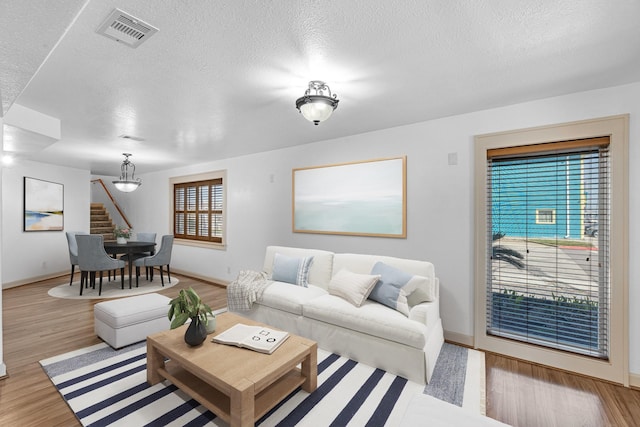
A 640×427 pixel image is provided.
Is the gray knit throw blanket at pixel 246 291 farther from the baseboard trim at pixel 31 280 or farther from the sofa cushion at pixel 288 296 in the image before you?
the baseboard trim at pixel 31 280

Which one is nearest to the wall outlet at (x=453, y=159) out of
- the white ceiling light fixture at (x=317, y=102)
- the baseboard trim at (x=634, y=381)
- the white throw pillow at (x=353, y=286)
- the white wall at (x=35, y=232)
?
the white throw pillow at (x=353, y=286)

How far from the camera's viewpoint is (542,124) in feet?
8.77

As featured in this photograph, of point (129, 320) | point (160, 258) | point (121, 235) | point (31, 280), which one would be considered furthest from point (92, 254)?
point (129, 320)

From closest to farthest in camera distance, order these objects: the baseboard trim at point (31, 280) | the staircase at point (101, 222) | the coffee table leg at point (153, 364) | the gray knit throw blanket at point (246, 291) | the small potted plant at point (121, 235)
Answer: the coffee table leg at point (153, 364) < the gray knit throw blanket at point (246, 291) < the baseboard trim at point (31, 280) < the small potted plant at point (121, 235) < the staircase at point (101, 222)

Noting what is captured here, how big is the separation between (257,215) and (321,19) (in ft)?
12.2

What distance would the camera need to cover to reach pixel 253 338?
2146 mm

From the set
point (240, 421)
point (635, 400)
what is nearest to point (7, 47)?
point (240, 421)

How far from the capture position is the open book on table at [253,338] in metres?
2.03

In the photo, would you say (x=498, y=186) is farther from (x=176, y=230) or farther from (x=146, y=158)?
(x=176, y=230)

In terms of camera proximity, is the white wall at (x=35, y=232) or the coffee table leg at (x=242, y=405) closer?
the coffee table leg at (x=242, y=405)

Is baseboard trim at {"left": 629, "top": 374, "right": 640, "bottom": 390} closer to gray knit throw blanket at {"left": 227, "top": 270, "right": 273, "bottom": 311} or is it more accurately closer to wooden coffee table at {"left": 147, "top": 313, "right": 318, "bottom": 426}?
wooden coffee table at {"left": 147, "top": 313, "right": 318, "bottom": 426}

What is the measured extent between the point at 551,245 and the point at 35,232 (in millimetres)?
8329

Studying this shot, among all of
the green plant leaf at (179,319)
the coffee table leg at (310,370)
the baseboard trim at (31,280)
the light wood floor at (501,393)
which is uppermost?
the green plant leaf at (179,319)

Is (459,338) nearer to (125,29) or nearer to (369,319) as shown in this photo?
(369,319)
